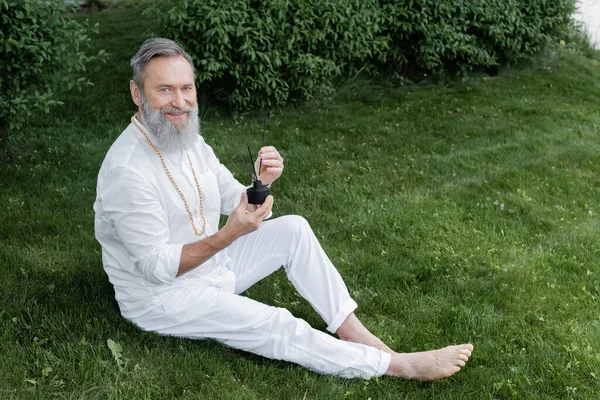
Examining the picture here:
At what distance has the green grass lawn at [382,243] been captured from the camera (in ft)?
11.0

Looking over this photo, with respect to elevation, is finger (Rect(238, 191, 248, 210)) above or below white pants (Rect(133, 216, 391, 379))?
above

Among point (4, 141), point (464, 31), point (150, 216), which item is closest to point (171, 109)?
point (150, 216)

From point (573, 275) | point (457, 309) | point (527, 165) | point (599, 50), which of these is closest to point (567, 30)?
point (599, 50)

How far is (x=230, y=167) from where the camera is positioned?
20.9ft

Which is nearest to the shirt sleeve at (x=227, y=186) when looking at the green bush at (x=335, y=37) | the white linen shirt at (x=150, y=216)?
the white linen shirt at (x=150, y=216)

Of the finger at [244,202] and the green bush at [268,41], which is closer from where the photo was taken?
the finger at [244,202]

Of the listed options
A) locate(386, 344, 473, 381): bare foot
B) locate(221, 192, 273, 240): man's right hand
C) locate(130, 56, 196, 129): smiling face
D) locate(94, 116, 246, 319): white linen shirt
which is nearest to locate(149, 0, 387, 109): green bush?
locate(94, 116, 246, 319): white linen shirt

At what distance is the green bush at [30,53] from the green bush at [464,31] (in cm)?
429

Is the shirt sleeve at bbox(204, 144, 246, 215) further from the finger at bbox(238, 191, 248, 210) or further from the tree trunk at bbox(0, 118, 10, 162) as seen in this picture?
the tree trunk at bbox(0, 118, 10, 162)

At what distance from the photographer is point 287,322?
3.31 meters

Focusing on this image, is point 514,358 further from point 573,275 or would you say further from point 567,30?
point 567,30

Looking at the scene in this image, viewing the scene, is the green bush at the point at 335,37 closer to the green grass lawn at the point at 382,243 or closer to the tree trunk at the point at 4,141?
the green grass lawn at the point at 382,243

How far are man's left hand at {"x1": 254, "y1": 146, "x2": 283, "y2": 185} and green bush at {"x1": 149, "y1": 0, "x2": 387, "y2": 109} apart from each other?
3831 millimetres

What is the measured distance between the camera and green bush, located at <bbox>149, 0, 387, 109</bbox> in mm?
7254
